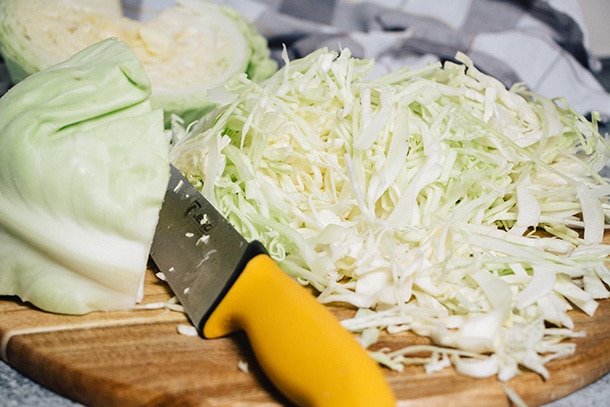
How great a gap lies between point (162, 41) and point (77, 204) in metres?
1.24

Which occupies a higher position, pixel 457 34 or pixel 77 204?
pixel 77 204

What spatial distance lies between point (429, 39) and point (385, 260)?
1.74 metres

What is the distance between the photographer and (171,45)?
2461 millimetres

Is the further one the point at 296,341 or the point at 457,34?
the point at 457,34

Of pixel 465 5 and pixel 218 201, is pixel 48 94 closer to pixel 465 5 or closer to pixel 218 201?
pixel 218 201

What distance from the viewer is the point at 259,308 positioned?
119 cm

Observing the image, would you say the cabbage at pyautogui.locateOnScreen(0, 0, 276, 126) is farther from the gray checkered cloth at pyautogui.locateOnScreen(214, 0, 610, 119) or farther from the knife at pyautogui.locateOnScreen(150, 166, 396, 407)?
the knife at pyautogui.locateOnScreen(150, 166, 396, 407)

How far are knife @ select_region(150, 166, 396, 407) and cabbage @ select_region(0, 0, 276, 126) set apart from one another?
2.87 feet

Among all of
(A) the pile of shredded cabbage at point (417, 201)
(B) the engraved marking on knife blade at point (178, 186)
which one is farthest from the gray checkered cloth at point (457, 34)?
(B) the engraved marking on knife blade at point (178, 186)

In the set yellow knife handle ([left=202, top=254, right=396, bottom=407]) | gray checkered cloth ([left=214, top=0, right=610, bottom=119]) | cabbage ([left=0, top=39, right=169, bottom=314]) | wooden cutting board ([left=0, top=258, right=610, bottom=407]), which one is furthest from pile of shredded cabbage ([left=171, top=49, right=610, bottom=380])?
gray checkered cloth ([left=214, top=0, right=610, bottom=119])

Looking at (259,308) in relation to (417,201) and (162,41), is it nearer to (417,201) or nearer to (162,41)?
(417,201)

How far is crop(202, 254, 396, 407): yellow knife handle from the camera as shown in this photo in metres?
1.04

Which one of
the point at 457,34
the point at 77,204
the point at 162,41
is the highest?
the point at 77,204

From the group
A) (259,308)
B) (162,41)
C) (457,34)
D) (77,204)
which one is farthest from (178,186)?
(457,34)
